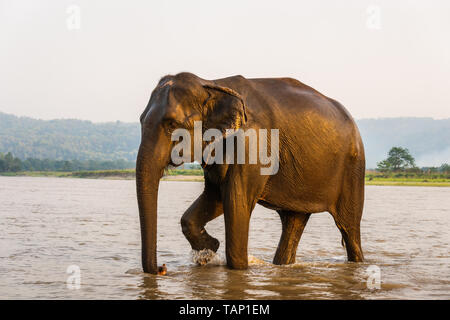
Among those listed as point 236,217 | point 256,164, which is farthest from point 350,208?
point 236,217

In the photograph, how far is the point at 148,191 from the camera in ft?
26.1

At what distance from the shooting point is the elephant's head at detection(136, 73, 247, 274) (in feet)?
26.1

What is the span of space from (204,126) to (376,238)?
7.34 meters

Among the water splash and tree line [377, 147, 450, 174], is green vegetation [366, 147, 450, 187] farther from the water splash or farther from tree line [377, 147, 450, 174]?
the water splash

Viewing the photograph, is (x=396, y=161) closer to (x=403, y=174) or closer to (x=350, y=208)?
(x=403, y=174)

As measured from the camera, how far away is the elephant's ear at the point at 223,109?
8.55 meters

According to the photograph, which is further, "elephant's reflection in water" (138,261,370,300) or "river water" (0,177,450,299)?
"river water" (0,177,450,299)

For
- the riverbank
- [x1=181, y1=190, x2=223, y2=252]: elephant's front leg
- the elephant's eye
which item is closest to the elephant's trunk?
the elephant's eye

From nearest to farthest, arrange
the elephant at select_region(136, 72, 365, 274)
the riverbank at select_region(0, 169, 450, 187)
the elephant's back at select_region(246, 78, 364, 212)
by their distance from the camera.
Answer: the elephant at select_region(136, 72, 365, 274)
the elephant's back at select_region(246, 78, 364, 212)
the riverbank at select_region(0, 169, 450, 187)

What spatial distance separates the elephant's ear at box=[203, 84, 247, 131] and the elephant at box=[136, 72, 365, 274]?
0.01 m

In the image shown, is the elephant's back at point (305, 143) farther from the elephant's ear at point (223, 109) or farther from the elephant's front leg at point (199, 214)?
the elephant's front leg at point (199, 214)

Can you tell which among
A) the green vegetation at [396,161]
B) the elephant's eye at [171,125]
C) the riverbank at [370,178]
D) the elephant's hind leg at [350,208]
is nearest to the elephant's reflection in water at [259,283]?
the elephant's hind leg at [350,208]

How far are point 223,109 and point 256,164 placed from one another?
2.88 feet
